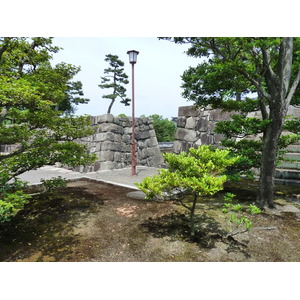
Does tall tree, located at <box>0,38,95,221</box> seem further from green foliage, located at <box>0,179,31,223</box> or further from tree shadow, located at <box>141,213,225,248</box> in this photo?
tree shadow, located at <box>141,213,225,248</box>

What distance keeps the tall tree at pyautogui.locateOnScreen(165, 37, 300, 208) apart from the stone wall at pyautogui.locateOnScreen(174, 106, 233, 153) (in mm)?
3716

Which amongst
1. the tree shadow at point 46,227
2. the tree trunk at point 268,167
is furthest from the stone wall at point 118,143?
the tree trunk at point 268,167

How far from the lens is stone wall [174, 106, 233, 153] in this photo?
8711mm

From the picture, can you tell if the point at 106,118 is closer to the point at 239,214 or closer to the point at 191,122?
the point at 191,122

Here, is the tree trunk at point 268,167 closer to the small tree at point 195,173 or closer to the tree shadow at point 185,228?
the tree shadow at point 185,228

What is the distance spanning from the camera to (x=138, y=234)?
10.6 feet

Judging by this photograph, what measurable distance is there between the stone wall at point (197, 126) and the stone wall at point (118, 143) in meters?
A: 1.60

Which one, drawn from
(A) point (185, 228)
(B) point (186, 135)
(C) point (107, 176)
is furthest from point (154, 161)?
(A) point (185, 228)

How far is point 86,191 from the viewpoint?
566cm

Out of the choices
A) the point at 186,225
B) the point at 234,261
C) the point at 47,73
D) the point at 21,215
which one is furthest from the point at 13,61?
the point at 234,261

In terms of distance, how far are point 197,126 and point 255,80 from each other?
4943mm

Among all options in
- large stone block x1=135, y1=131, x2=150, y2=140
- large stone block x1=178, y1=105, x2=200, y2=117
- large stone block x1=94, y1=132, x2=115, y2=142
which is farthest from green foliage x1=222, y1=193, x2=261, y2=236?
large stone block x1=135, y1=131, x2=150, y2=140

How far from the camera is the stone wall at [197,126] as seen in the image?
8.71 metres

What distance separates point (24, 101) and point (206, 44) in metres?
3.07
